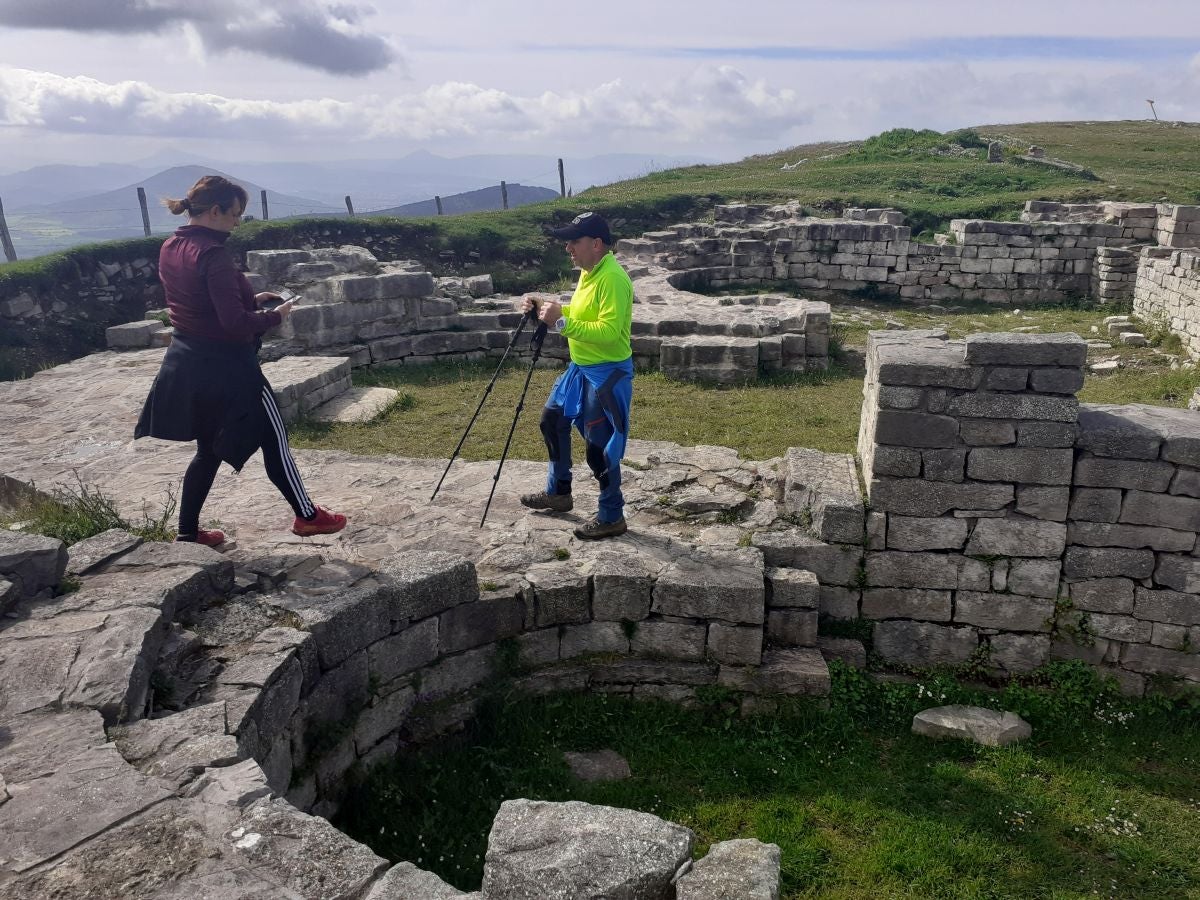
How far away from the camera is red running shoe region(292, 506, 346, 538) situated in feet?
19.6

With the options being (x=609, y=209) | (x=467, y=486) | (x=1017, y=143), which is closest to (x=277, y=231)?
(x=609, y=209)

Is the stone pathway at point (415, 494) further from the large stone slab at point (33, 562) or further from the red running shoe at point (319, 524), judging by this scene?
the large stone slab at point (33, 562)

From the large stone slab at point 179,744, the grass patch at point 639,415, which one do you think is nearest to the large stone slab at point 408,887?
the large stone slab at point 179,744

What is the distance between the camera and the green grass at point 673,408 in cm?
946

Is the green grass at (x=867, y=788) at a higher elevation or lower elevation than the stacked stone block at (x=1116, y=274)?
lower

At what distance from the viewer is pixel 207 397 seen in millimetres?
5242

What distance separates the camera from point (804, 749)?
5.38 meters

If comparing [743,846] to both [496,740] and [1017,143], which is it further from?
[1017,143]

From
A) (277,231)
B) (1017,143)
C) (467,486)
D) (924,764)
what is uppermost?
(1017,143)

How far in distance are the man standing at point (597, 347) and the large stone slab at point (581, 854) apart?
9.64ft

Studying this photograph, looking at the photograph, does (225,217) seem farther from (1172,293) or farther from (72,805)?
(1172,293)

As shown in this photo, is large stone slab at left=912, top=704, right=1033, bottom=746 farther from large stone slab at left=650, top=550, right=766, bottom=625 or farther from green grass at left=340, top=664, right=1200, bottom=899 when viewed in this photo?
large stone slab at left=650, top=550, right=766, bottom=625

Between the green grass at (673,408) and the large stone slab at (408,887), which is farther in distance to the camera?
the green grass at (673,408)

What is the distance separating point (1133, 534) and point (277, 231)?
16.2m
